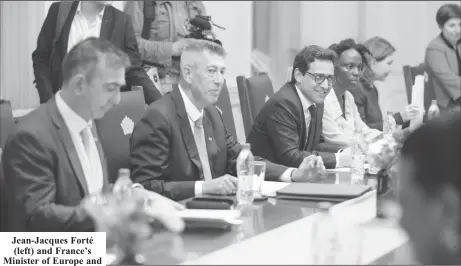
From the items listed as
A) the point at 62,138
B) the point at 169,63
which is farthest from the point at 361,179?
the point at 169,63

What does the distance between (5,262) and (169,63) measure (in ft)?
8.90

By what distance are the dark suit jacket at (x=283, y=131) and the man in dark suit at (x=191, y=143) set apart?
0.50 metres

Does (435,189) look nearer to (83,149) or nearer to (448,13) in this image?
(83,149)

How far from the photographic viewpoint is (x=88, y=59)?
271cm

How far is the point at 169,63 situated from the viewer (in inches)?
201

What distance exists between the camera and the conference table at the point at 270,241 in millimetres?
2207

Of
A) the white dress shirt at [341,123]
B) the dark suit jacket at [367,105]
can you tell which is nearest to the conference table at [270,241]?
the white dress shirt at [341,123]

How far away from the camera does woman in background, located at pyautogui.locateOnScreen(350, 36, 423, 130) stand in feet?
18.6

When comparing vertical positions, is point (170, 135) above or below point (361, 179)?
above

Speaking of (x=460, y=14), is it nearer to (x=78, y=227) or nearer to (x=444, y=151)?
(x=78, y=227)

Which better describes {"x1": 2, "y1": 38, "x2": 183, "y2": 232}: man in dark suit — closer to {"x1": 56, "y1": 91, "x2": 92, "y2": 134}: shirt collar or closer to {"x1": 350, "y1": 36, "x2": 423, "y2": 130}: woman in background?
{"x1": 56, "y1": 91, "x2": 92, "y2": 134}: shirt collar

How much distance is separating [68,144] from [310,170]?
1232 millimetres

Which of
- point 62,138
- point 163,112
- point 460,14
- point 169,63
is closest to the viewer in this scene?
point 62,138

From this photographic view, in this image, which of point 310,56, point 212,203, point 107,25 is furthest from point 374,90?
point 212,203
